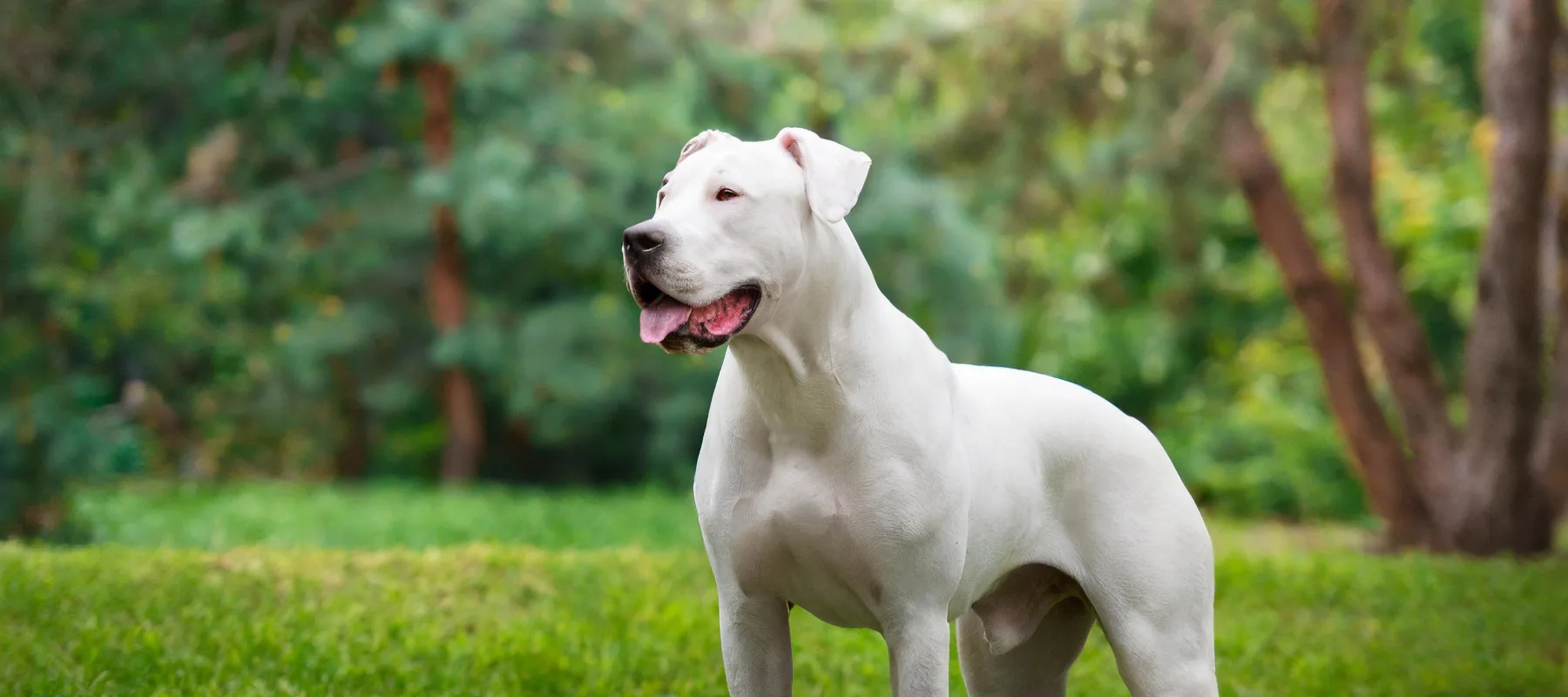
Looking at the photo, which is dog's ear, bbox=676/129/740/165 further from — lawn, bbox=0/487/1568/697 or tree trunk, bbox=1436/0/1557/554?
tree trunk, bbox=1436/0/1557/554

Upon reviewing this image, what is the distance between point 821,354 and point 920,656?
69 cm

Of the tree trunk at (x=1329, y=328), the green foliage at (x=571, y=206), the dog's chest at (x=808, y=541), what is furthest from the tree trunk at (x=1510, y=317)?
the dog's chest at (x=808, y=541)

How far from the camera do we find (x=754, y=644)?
3.26 metres

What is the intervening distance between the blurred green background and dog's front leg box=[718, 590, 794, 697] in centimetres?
176

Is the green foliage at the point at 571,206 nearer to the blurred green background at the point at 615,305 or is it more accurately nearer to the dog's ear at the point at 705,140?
the blurred green background at the point at 615,305

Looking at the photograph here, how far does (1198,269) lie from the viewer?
57.0 feet

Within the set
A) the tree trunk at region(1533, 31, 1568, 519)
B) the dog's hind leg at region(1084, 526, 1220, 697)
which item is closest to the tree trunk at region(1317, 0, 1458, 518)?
the tree trunk at region(1533, 31, 1568, 519)

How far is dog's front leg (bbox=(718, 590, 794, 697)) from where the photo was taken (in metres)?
3.24

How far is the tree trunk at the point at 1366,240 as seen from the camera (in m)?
10.7

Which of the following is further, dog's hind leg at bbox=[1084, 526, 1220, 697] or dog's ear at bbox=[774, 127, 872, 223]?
dog's hind leg at bbox=[1084, 526, 1220, 697]

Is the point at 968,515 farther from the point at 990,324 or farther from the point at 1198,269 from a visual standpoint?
the point at 1198,269

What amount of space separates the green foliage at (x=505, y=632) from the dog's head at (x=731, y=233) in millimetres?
2383

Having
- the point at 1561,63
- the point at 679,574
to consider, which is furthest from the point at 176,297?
the point at 1561,63

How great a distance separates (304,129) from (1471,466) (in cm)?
1048
